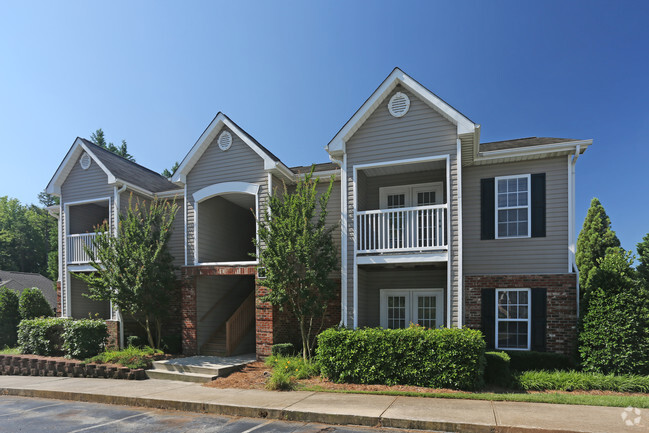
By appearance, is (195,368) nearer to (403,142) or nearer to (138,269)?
(138,269)

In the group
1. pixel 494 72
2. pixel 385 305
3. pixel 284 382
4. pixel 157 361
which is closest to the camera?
pixel 284 382

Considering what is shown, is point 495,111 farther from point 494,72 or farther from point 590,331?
point 590,331

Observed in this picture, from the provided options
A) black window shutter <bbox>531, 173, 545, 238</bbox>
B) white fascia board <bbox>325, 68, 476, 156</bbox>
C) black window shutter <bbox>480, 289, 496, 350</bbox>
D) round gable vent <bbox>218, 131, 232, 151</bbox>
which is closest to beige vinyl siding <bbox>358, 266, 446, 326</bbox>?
black window shutter <bbox>480, 289, 496, 350</bbox>

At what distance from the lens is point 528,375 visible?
9.50 metres

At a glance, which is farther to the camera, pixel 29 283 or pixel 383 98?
pixel 29 283

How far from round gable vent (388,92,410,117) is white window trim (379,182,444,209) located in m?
2.64

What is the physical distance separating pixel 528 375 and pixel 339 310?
5.37 metres

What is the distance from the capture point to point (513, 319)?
37.1 feet

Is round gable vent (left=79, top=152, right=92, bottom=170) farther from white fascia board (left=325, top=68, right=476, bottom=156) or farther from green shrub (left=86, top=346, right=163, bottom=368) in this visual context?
white fascia board (left=325, top=68, right=476, bottom=156)

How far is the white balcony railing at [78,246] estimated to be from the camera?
16.1 m

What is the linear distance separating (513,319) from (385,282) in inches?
154

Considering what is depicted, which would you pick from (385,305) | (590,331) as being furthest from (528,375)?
(385,305)

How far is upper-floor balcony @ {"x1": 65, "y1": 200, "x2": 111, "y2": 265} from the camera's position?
16.1 m

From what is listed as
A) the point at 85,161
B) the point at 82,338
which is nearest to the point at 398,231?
the point at 82,338
